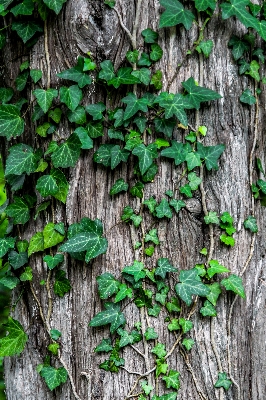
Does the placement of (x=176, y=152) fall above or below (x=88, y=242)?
above

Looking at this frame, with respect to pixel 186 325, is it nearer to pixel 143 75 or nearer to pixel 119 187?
pixel 119 187

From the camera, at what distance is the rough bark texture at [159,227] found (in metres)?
1.78

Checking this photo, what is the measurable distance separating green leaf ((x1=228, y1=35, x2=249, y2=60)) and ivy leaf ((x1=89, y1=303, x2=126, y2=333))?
1174 mm

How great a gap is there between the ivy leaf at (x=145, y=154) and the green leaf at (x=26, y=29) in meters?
0.67

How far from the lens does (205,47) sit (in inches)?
71.2

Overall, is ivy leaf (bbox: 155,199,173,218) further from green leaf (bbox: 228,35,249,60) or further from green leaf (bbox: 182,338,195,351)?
green leaf (bbox: 228,35,249,60)

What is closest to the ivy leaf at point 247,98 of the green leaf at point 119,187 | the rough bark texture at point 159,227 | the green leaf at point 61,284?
the rough bark texture at point 159,227

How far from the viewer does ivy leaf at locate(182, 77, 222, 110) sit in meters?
1.76

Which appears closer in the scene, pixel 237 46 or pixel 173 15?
pixel 173 15

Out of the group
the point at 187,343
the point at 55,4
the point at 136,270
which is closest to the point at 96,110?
the point at 55,4

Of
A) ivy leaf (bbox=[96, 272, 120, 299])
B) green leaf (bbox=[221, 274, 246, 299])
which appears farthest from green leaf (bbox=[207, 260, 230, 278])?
ivy leaf (bbox=[96, 272, 120, 299])

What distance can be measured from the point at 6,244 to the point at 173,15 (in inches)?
47.1

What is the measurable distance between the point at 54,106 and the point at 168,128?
0.49 m

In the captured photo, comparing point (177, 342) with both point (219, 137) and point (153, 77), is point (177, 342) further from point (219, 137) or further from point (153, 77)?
point (153, 77)
